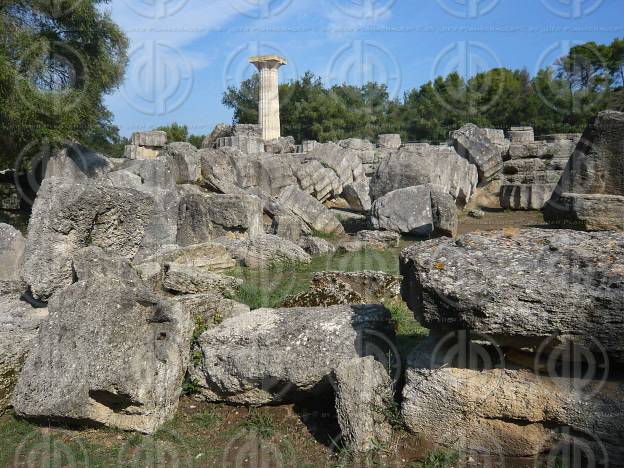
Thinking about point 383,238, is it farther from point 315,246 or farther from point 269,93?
point 269,93

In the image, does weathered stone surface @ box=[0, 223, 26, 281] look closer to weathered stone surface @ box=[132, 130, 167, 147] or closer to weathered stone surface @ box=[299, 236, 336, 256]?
weathered stone surface @ box=[299, 236, 336, 256]

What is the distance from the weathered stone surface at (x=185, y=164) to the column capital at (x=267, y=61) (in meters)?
13.5

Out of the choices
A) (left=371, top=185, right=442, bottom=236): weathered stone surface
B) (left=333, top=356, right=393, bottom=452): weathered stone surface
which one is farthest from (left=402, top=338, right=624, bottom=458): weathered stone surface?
(left=371, top=185, right=442, bottom=236): weathered stone surface

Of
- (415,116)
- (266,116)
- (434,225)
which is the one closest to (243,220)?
(434,225)

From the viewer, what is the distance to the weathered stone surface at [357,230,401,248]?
10867 mm

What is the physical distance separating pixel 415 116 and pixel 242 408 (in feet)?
143

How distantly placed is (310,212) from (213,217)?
10.9 ft

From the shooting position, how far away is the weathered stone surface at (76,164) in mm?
14266

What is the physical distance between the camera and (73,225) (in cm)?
538

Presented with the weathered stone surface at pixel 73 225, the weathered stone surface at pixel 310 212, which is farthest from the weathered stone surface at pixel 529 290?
the weathered stone surface at pixel 310 212

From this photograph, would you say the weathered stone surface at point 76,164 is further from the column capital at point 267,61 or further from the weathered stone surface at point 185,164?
the column capital at point 267,61

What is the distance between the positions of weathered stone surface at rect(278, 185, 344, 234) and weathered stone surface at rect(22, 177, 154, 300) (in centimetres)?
683

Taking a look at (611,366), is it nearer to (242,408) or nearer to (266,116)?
(242,408)

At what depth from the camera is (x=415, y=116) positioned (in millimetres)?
45656
